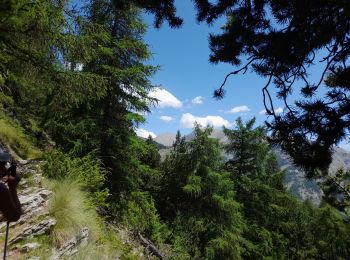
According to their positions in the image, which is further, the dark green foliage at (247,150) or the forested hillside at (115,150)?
the dark green foliage at (247,150)

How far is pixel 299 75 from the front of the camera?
5.82 m

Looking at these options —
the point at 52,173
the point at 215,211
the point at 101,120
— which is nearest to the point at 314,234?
the point at 215,211

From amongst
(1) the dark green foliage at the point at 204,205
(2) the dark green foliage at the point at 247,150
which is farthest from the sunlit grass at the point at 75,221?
(2) the dark green foliage at the point at 247,150

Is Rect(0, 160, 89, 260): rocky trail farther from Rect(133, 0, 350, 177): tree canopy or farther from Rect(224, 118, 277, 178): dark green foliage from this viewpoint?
Rect(224, 118, 277, 178): dark green foliage

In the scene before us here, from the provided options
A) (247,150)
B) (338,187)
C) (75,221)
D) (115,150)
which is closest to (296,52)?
(75,221)

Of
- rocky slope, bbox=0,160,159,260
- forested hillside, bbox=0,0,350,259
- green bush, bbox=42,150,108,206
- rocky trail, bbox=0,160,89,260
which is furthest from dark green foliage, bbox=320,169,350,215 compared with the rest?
rocky trail, bbox=0,160,89,260

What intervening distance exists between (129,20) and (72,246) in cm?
1099

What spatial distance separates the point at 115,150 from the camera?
609 inches

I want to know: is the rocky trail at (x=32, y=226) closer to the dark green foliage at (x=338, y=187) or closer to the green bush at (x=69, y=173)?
the green bush at (x=69, y=173)

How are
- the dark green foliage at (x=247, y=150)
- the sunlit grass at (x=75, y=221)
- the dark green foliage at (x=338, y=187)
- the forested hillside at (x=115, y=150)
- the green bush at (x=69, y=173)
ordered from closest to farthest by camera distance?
1. the sunlit grass at (x=75, y=221)
2. the forested hillside at (x=115, y=150)
3. the green bush at (x=69, y=173)
4. the dark green foliage at (x=338, y=187)
5. the dark green foliage at (x=247, y=150)

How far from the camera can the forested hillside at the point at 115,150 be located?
28.5ft

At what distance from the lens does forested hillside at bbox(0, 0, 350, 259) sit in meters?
8.69

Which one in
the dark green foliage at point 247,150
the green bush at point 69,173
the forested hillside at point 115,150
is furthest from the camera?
the dark green foliage at point 247,150

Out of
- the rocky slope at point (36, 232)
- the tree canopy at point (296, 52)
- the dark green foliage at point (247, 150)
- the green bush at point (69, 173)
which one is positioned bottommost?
the rocky slope at point (36, 232)
